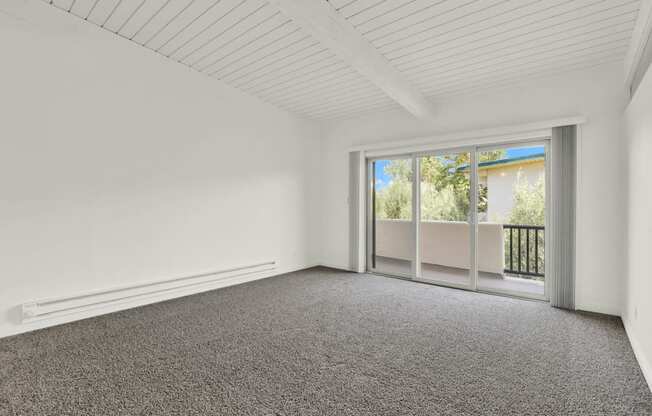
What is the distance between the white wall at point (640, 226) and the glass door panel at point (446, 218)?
1624 mm

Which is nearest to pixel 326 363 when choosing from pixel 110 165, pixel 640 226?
pixel 640 226

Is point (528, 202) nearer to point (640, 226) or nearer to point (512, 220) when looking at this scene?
point (512, 220)

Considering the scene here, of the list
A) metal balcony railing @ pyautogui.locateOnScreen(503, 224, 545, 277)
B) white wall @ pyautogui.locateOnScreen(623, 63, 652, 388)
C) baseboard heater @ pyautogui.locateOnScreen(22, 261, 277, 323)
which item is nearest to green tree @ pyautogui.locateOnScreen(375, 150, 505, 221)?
metal balcony railing @ pyautogui.locateOnScreen(503, 224, 545, 277)

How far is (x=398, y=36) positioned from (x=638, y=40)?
1.88 m

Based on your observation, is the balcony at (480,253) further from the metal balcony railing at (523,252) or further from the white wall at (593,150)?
the white wall at (593,150)

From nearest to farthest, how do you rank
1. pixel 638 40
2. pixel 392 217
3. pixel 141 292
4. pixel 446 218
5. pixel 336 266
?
pixel 638 40 < pixel 141 292 < pixel 446 218 < pixel 392 217 < pixel 336 266

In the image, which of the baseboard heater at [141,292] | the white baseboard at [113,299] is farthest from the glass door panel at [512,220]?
the white baseboard at [113,299]

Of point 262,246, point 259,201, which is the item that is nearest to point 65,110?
point 259,201

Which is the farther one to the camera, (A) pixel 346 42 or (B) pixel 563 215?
(B) pixel 563 215

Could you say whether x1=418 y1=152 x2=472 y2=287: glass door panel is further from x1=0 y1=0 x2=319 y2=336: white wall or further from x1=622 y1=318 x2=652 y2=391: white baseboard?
x1=0 y1=0 x2=319 y2=336: white wall

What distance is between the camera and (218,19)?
2.83 m

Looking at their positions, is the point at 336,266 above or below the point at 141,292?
below

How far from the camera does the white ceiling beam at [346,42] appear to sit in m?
2.42

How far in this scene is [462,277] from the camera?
14.6 feet
